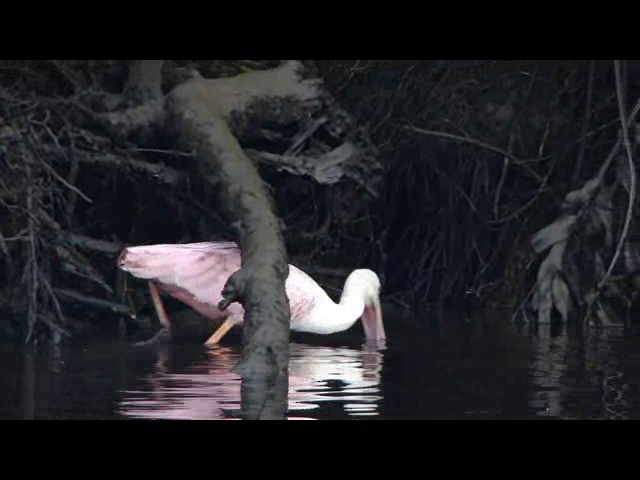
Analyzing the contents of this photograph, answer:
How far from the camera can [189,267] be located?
426 inches

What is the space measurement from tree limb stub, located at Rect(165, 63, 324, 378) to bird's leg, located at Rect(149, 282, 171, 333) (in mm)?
760

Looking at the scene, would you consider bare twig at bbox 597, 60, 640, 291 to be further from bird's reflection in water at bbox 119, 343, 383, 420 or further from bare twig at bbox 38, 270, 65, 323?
bare twig at bbox 38, 270, 65, 323

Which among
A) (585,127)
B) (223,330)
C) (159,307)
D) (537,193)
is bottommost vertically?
(223,330)

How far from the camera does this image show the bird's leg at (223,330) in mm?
10680

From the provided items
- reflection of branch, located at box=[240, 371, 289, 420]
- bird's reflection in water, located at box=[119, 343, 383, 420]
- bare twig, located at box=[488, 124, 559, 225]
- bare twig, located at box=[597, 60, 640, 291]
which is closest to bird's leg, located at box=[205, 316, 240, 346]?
bird's reflection in water, located at box=[119, 343, 383, 420]

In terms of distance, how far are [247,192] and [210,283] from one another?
2.80 feet

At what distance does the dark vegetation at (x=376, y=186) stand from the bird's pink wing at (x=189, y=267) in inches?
12.1

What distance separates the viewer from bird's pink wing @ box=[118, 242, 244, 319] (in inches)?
422

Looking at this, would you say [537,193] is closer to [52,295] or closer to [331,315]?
[331,315]

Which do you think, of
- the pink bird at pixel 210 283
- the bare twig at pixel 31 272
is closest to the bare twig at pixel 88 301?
the pink bird at pixel 210 283

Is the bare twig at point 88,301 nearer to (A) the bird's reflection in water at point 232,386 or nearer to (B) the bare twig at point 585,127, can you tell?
(A) the bird's reflection in water at point 232,386

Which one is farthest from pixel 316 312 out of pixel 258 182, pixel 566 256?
pixel 566 256

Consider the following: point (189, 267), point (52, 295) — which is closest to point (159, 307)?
point (189, 267)

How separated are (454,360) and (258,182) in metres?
1.39
